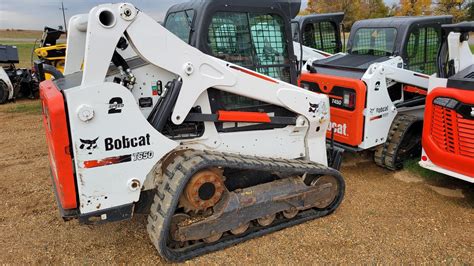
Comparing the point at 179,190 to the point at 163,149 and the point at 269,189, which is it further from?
the point at 269,189

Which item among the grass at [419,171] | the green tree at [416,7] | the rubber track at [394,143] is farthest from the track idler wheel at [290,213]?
the green tree at [416,7]

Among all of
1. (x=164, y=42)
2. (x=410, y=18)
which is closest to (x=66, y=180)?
(x=164, y=42)

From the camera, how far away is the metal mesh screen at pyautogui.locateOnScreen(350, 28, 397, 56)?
6.54 metres

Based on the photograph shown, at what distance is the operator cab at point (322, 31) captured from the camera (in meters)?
9.34

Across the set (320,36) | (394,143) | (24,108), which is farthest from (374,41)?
(24,108)

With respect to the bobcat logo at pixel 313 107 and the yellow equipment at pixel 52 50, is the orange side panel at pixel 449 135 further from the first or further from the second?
the yellow equipment at pixel 52 50

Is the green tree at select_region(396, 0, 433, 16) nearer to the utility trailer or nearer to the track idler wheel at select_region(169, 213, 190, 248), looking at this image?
the utility trailer

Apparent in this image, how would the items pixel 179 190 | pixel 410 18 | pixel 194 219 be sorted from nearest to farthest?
pixel 179 190 → pixel 194 219 → pixel 410 18

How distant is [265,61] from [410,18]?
10.9ft

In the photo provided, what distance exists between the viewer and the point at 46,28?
41.2ft

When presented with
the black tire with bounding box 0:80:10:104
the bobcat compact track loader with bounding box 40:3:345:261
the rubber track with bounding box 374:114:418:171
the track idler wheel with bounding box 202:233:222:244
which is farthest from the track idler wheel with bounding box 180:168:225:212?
the black tire with bounding box 0:80:10:104

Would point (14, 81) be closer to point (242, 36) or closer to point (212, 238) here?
point (242, 36)

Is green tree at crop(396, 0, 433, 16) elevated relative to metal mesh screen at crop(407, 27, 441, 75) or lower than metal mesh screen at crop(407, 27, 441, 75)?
lower

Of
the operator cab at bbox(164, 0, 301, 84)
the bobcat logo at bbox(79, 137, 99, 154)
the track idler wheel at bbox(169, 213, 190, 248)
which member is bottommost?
the track idler wheel at bbox(169, 213, 190, 248)
